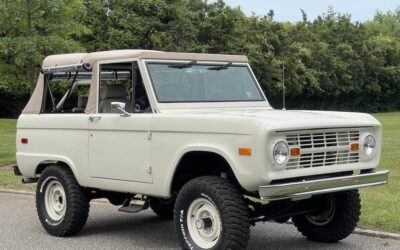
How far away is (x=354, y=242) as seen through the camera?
24.2ft

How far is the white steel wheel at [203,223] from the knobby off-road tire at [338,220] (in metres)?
1.57

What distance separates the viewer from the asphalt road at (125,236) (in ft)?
24.1

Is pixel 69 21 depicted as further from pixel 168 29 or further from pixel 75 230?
pixel 168 29

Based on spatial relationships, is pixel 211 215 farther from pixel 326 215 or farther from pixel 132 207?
pixel 326 215

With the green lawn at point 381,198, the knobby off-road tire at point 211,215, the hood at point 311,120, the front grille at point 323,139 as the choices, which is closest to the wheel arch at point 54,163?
the knobby off-road tire at point 211,215

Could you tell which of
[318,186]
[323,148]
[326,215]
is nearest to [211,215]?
[318,186]

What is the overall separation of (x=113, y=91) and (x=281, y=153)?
2777mm

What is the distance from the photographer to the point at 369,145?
6695 millimetres

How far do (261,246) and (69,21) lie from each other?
10892 millimetres

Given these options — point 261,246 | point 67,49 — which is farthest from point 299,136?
point 67,49

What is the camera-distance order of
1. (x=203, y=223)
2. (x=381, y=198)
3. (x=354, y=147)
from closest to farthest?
(x=203, y=223), (x=354, y=147), (x=381, y=198)

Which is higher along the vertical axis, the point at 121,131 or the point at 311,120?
the point at 311,120

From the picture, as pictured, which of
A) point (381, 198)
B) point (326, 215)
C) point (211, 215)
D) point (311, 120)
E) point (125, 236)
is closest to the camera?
point (311, 120)

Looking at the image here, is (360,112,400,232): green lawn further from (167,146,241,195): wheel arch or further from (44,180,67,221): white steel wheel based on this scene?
(44,180,67,221): white steel wheel
